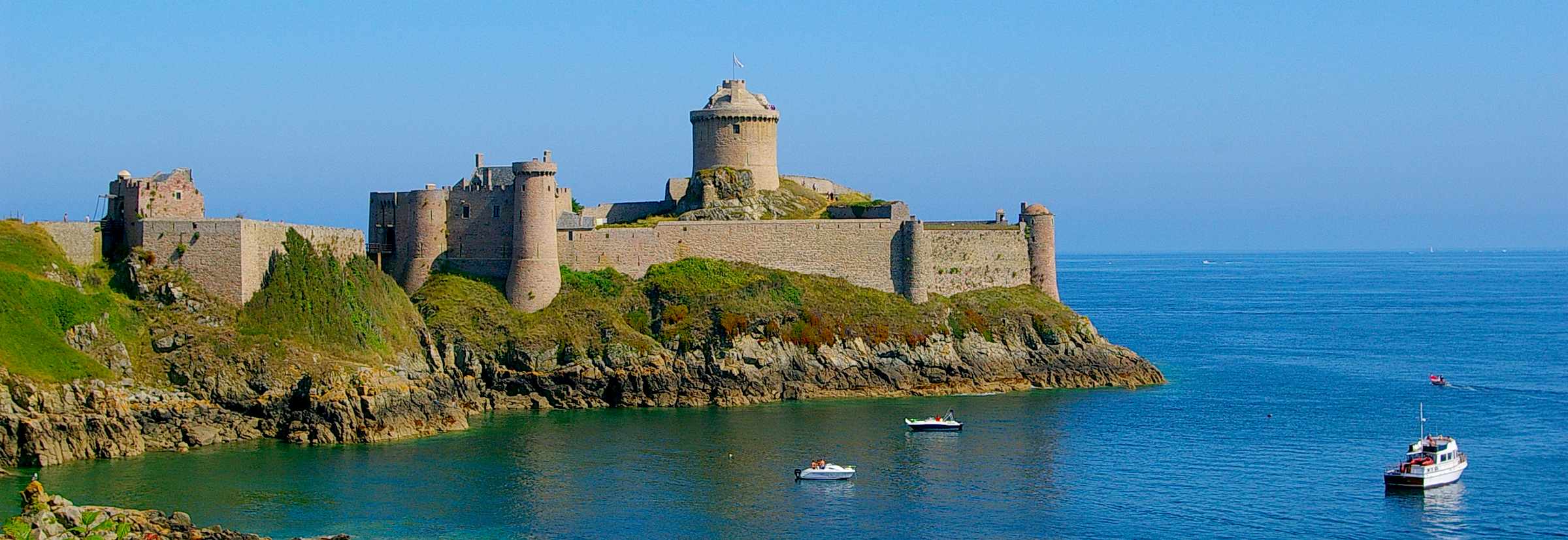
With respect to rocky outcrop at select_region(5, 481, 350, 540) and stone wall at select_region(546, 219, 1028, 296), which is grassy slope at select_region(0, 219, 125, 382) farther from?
stone wall at select_region(546, 219, 1028, 296)

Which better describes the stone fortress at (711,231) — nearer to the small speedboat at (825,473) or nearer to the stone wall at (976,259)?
the stone wall at (976,259)

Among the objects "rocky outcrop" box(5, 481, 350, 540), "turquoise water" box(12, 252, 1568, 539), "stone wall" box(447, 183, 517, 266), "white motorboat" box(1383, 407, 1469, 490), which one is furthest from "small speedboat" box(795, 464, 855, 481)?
"stone wall" box(447, 183, 517, 266)

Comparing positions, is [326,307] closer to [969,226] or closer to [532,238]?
[532,238]

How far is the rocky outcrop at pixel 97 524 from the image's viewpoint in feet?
131

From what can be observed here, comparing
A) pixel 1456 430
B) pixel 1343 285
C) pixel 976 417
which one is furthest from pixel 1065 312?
pixel 1343 285

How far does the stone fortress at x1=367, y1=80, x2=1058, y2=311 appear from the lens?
72.1 meters

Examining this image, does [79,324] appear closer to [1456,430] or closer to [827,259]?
[827,259]

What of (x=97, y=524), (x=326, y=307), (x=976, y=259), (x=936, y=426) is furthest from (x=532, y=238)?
(x=97, y=524)

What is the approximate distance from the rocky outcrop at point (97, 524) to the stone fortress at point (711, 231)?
1129 inches

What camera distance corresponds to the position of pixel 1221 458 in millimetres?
56312

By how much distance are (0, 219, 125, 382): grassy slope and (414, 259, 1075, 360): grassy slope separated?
496 inches

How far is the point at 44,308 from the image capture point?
186 ft

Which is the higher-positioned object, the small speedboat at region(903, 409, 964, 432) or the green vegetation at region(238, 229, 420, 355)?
the green vegetation at region(238, 229, 420, 355)

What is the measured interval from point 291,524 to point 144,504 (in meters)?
4.35
